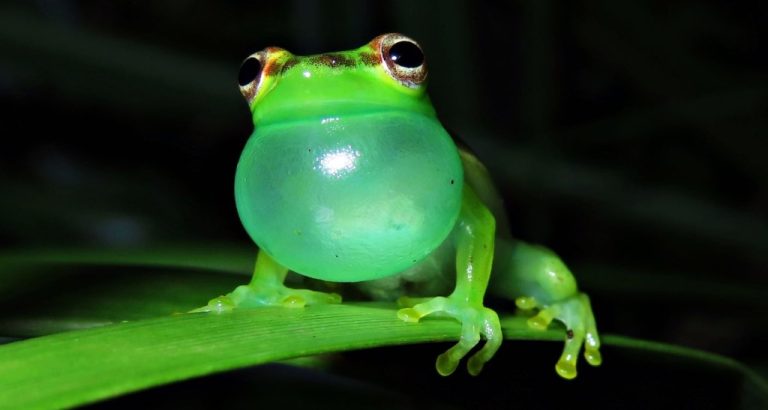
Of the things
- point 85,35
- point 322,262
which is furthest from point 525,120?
point 322,262

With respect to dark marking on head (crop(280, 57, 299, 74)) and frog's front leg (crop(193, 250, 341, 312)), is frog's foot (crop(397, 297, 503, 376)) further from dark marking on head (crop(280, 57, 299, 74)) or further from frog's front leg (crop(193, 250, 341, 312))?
dark marking on head (crop(280, 57, 299, 74))

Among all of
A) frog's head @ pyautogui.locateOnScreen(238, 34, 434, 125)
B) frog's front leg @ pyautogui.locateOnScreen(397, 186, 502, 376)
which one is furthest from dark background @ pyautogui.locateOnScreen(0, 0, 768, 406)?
frog's head @ pyautogui.locateOnScreen(238, 34, 434, 125)

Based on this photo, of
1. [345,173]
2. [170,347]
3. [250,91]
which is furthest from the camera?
[250,91]

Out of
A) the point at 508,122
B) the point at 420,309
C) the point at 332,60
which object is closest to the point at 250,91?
the point at 332,60

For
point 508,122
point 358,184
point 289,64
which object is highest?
point 289,64

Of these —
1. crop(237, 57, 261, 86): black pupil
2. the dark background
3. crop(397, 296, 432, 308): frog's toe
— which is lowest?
the dark background

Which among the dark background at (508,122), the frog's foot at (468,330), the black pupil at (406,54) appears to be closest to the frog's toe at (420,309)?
the frog's foot at (468,330)

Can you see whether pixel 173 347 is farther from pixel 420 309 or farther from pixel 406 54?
pixel 406 54
